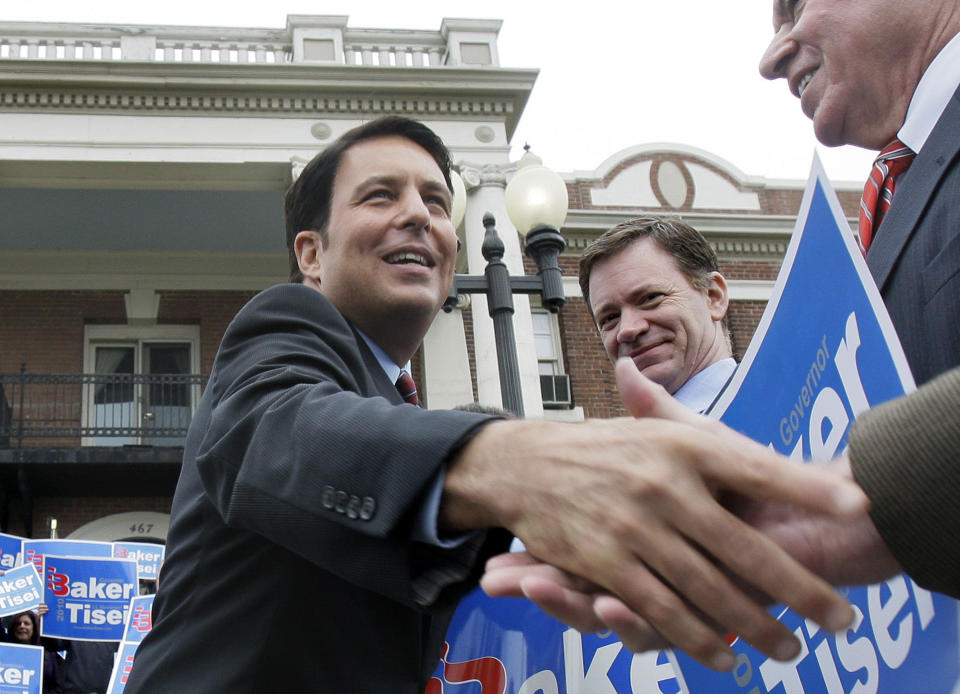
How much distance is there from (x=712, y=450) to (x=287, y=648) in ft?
2.66

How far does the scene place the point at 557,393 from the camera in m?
15.7

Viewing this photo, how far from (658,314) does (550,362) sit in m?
13.4

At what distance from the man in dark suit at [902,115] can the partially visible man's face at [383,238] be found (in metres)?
0.93

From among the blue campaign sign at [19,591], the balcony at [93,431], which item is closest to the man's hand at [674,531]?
the blue campaign sign at [19,591]

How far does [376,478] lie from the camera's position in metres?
1.11

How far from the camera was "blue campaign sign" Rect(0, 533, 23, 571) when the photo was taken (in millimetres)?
8875

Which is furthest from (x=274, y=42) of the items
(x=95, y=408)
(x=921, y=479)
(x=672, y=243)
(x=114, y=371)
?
(x=921, y=479)

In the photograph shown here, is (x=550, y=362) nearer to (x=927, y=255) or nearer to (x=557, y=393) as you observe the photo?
(x=557, y=393)

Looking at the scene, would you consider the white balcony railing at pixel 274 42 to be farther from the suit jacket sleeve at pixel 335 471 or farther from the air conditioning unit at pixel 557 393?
the suit jacket sleeve at pixel 335 471

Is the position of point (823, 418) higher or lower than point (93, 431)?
lower

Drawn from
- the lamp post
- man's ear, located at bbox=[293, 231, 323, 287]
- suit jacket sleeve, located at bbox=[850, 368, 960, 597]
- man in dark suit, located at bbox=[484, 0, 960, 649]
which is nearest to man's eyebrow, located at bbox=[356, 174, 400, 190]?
man's ear, located at bbox=[293, 231, 323, 287]

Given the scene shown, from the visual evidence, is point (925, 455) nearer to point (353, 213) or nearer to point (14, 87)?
point (353, 213)

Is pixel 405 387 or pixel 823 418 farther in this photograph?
pixel 405 387

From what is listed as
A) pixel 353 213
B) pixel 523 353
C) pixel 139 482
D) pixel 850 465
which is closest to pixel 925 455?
pixel 850 465
